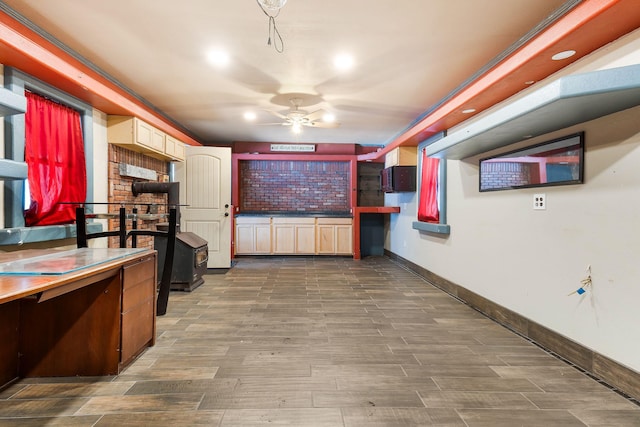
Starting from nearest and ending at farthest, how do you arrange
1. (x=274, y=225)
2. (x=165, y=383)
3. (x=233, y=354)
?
(x=165, y=383) < (x=233, y=354) < (x=274, y=225)

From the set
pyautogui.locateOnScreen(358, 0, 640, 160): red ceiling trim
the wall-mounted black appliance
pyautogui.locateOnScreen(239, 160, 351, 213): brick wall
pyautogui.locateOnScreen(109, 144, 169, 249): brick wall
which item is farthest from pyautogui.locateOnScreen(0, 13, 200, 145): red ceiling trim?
the wall-mounted black appliance

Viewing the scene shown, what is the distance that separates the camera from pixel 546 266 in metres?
2.59

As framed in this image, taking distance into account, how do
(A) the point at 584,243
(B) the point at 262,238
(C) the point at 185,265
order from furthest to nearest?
(B) the point at 262,238 → (C) the point at 185,265 → (A) the point at 584,243

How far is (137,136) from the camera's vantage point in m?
3.96

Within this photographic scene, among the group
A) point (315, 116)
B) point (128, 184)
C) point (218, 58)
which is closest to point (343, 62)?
point (218, 58)

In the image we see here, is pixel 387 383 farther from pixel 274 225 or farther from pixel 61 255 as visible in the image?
pixel 274 225

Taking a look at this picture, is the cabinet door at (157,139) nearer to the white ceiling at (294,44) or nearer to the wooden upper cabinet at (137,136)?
the wooden upper cabinet at (137,136)

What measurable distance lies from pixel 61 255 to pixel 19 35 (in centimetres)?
168

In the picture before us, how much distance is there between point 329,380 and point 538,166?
246 cm

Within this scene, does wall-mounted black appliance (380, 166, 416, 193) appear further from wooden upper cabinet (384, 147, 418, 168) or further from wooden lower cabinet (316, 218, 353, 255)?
wooden lower cabinet (316, 218, 353, 255)

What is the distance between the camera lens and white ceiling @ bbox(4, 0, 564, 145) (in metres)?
2.30

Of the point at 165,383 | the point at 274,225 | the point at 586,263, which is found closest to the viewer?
the point at 165,383

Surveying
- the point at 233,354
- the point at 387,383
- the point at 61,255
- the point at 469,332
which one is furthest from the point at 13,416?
the point at 469,332

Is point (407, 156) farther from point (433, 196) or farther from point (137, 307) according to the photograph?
point (137, 307)
